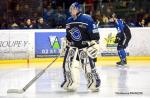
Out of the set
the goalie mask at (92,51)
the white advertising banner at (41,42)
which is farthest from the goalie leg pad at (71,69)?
the white advertising banner at (41,42)

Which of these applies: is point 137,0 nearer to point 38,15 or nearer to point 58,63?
point 38,15

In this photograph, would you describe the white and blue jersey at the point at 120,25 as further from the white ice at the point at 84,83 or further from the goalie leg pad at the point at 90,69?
the goalie leg pad at the point at 90,69

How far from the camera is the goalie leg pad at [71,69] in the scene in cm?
991

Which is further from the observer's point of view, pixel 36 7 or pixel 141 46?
pixel 36 7

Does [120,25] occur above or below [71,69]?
above

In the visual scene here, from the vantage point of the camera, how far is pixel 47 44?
17219mm

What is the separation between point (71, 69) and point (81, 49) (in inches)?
16.1

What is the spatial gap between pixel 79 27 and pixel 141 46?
7747mm

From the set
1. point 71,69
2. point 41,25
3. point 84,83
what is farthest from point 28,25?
point 71,69

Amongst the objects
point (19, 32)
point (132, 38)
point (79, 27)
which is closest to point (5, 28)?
point (19, 32)

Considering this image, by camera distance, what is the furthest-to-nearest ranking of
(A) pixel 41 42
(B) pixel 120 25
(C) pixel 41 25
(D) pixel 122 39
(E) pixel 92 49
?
(C) pixel 41 25, (A) pixel 41 42, (D) pixel 122 39, (B) pixel 120 25, (E) pixel 92 49

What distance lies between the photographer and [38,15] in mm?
18609

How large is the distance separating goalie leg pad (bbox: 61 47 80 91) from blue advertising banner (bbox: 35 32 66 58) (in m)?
7.11

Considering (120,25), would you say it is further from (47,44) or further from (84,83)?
(84,83)
